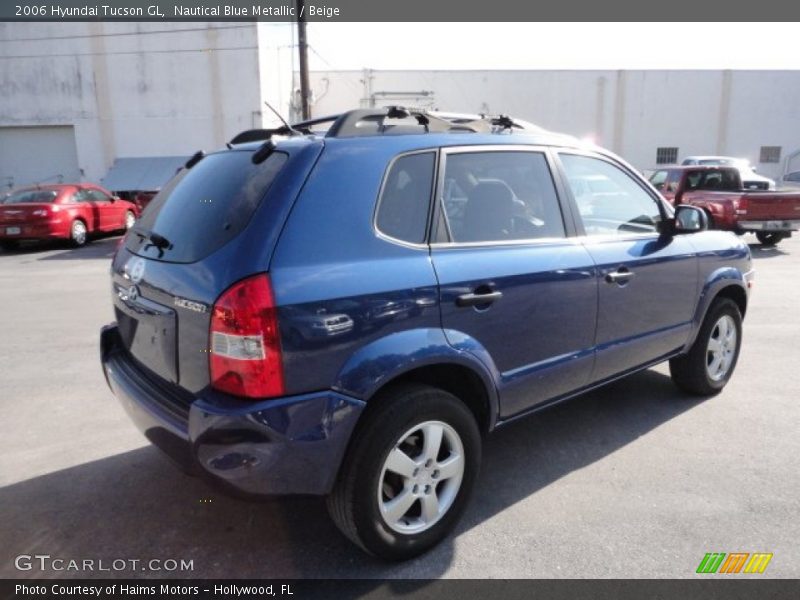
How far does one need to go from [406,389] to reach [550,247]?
3.85 feet

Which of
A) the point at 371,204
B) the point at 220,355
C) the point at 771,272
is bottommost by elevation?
the point at 771,272

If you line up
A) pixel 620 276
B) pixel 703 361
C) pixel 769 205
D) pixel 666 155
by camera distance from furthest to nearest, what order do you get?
pixel 666 155, pixel 769 205, pixel 703 361, pixel 620 276

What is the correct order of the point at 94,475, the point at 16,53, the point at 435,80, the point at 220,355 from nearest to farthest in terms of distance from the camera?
the point at 220,355 < the point at 94,475 < the point at 16,53 < the point at 435,80

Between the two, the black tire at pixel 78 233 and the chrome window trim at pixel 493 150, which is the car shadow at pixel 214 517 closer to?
the chrome window trim at pixel 493 150

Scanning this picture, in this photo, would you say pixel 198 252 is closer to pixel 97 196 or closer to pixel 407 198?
pixel 407 198

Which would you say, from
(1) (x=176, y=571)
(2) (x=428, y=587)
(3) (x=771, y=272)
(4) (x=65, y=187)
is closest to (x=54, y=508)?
(1) (x=176, y=571)

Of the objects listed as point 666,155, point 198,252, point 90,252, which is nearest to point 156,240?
point 198,252

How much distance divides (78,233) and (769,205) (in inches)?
589

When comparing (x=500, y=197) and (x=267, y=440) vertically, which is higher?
(x=500, y=197)

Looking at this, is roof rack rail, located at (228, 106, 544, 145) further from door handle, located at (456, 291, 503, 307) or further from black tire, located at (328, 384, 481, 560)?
black tire, located at (328, 384, 481, 560)

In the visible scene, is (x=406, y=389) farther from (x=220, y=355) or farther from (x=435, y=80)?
(x=435, y=80)

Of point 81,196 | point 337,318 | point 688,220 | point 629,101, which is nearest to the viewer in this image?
point 337,318

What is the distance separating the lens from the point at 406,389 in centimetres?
250

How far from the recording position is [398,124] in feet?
9.78
